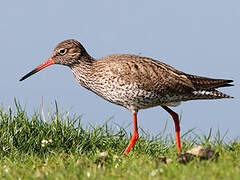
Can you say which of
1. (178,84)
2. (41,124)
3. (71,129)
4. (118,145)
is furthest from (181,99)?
(41,124)

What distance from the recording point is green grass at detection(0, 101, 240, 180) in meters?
6.08

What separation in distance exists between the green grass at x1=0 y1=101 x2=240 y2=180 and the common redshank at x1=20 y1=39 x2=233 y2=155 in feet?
2.16

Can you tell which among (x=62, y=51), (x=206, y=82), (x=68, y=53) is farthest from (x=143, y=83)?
(x=62, y=51)

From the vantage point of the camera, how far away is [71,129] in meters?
8.91

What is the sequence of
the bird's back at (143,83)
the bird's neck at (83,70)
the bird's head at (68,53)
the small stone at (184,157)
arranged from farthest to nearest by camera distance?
the bird's head at (68,53) < the bird's neck at (83,70) < the bird's back at (143,83) < the small stone at (184,157)

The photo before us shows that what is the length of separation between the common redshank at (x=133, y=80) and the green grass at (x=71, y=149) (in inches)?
25.9

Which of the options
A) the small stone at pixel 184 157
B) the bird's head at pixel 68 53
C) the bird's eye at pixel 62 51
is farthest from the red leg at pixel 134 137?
the small stone at pixel 184 157

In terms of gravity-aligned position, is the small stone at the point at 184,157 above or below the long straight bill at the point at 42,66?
below

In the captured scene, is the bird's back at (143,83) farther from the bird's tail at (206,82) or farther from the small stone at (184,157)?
the small stone at (184,157)

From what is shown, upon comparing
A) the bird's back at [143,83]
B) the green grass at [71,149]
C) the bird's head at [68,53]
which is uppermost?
the bird's head at [68,53]

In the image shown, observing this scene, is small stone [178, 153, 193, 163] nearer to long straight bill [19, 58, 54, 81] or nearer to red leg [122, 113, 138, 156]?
red leg [122, 113, 138, 156]

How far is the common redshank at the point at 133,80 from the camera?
8039 millimetres

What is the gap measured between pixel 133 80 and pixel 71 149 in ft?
7.05

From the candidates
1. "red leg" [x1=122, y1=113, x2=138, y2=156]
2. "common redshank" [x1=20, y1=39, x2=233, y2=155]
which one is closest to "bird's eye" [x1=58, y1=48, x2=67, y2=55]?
"common redshank" [x1=20, y1=39, x2=233, y2=155]
